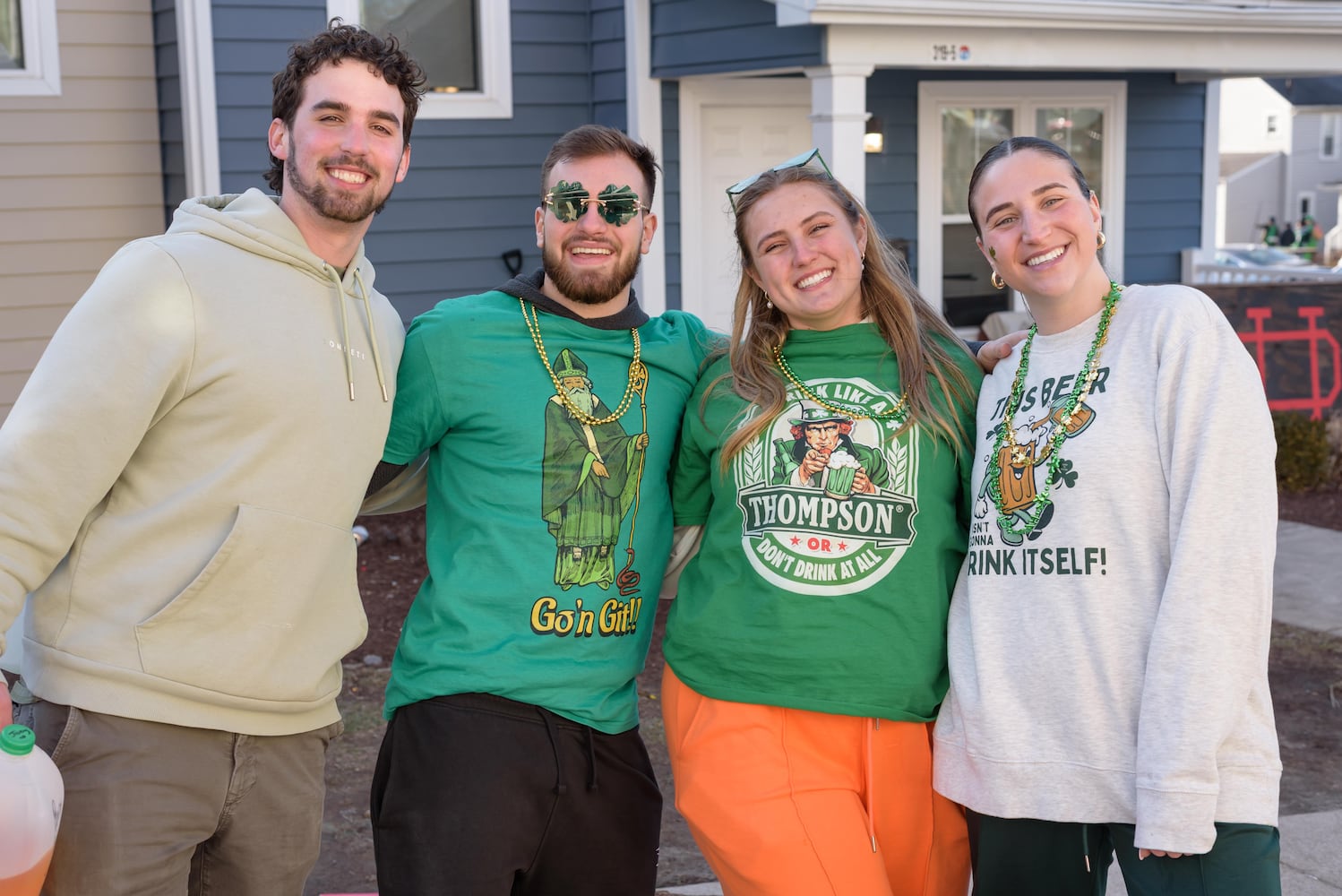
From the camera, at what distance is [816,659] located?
272cm

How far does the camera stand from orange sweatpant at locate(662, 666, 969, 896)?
2.69 m

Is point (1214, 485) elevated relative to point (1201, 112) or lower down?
lower down

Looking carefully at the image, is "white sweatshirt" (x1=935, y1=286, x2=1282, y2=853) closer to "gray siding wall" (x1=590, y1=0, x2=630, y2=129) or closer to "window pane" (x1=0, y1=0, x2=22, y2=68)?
"gray siding wall" (x1=590, y1=0, x2=630, y2=129)

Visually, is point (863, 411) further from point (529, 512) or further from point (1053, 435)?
point (529, 512)

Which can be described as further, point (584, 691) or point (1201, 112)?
point (1201, 112)

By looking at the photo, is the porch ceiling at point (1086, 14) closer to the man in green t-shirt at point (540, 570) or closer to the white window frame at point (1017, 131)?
the white window frame at point (1017, 131)

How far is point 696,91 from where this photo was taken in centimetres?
921

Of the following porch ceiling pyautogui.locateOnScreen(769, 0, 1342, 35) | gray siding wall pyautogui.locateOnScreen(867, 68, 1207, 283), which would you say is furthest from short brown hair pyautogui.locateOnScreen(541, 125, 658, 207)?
gray siding wall pyautogui.locateOnScreen(867, 68, 1207, 283)

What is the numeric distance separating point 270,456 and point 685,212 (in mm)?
6966

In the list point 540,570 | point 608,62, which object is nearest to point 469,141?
point 608,62

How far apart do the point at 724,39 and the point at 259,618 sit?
22.0 ft

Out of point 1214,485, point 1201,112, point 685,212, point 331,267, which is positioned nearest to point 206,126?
point 685,212

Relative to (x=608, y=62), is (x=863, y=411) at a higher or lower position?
lower

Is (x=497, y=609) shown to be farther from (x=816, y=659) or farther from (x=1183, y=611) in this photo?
(x=1183, y=611)
